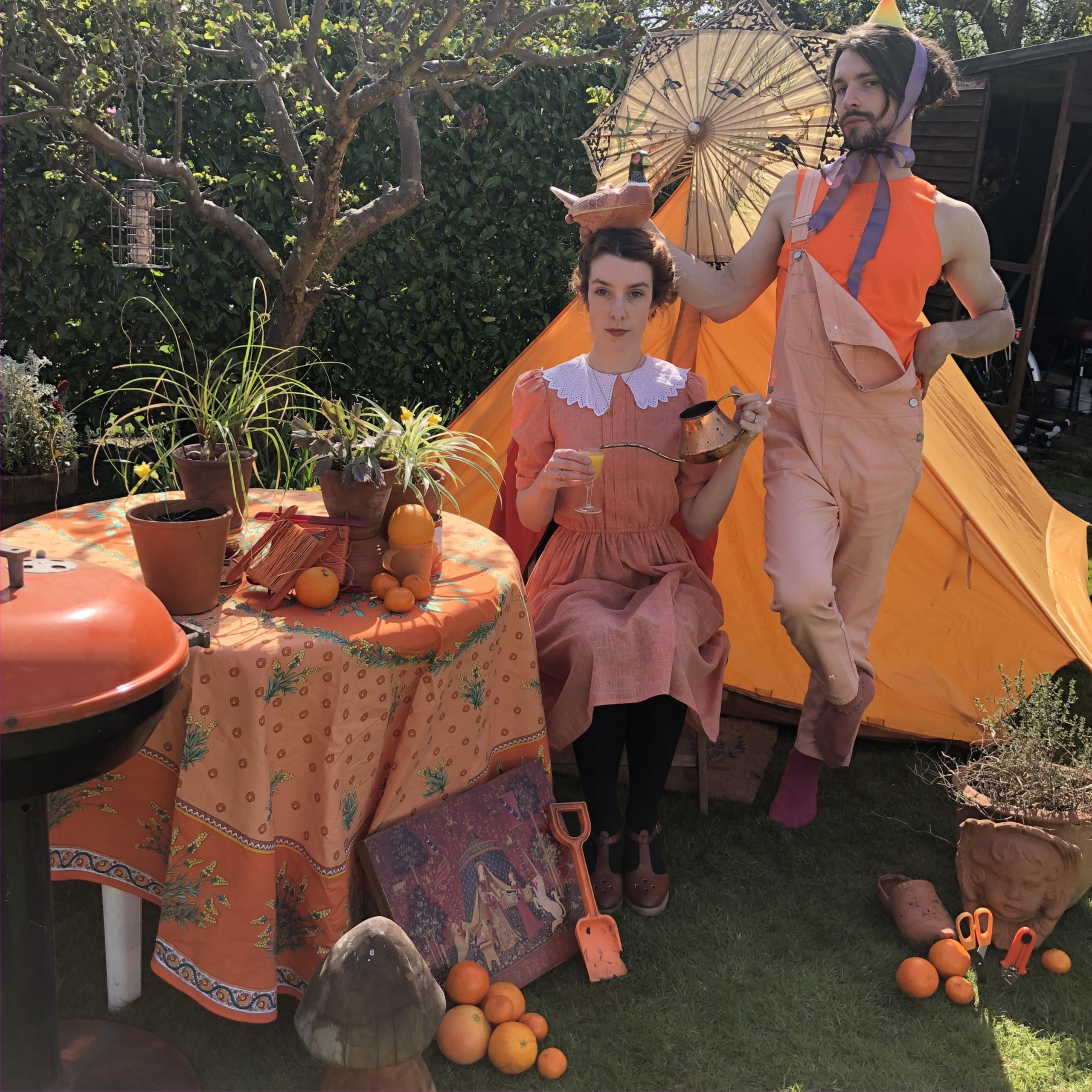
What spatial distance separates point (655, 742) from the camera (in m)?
2.52

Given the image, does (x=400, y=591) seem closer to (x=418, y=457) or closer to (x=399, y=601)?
(x=399, y=601)

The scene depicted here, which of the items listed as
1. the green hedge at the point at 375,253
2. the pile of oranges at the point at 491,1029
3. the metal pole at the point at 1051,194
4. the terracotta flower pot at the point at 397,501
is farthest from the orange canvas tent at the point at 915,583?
the metal pole at the point at 1051,194

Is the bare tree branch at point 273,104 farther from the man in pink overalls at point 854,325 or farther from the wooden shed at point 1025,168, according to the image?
the wooden shed at point 1025,168

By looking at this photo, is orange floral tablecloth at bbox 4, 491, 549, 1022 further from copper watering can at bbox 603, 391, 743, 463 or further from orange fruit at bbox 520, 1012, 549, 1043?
copper watering can at bbox 603, 391, 743, 463

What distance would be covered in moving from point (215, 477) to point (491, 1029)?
49.5 inches

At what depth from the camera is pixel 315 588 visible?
2.04 m

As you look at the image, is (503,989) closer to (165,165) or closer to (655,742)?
(655,742)

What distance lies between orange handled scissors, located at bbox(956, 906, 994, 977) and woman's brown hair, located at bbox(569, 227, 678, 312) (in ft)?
5.45

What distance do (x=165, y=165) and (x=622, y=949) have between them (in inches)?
104

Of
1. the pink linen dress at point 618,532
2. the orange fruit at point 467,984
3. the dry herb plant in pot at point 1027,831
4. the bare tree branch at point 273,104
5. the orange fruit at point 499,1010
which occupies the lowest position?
the orange fruit at point 499,1010

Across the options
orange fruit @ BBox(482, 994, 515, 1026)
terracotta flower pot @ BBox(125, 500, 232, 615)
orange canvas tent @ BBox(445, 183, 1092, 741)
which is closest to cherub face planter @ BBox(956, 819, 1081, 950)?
orange canvas tent @ BBox(445, 183, 1092, 741)

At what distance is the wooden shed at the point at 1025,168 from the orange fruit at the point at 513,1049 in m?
6.23

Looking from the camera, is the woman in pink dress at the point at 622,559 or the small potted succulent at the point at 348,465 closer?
the small potted succulent at the point at 348,465

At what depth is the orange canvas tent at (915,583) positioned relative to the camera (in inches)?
133
